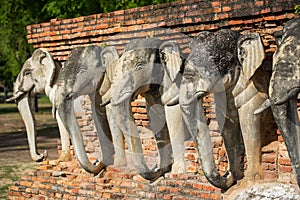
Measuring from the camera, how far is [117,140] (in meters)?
8.34

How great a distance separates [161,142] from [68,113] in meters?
1.03

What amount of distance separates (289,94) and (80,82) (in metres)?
2.93

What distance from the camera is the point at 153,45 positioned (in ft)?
24.6

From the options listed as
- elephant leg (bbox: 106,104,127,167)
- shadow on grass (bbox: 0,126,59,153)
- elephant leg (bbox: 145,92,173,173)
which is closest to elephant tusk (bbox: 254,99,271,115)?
elephant leg (bbox: 145,92,173,173)

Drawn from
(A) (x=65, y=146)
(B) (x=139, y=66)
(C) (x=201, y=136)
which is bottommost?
(A) (x=65, y=146)

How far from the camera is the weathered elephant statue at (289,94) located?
5.81 metres

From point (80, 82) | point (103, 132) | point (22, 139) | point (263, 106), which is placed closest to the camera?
point (263, 106)

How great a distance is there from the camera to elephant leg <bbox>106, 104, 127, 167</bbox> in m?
8.32

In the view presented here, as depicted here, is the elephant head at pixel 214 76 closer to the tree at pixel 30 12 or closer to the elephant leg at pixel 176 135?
the elephant leg at pixel 176 135

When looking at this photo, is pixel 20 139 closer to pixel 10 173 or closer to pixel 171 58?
pixel 10 173

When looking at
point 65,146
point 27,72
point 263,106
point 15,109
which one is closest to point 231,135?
point 263,106

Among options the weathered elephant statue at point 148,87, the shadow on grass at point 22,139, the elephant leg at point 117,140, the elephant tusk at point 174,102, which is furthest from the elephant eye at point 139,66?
the shadow on grass at point 22,139

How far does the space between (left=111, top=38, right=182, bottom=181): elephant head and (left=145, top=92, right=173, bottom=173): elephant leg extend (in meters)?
0.08

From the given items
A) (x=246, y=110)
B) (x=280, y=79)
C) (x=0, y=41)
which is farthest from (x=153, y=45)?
(x=0, y=41)
